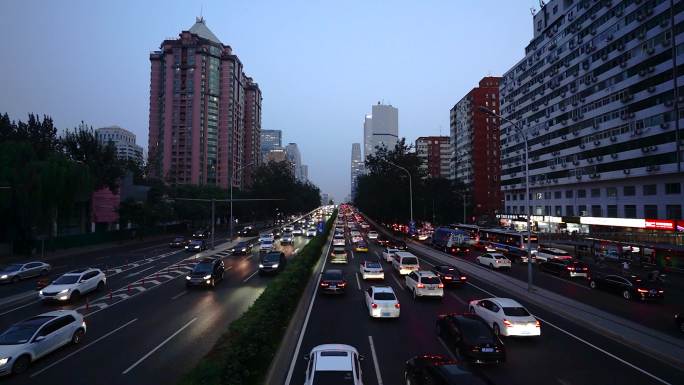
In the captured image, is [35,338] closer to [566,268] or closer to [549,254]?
[566,268]

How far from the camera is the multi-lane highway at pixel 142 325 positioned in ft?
38.4

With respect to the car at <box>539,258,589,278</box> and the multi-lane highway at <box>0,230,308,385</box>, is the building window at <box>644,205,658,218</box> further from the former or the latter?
the multi-lane highway at <box>0,230,308,385</box>

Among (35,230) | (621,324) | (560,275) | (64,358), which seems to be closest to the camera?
(64,358)

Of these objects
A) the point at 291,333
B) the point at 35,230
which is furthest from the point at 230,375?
the point at 35,230

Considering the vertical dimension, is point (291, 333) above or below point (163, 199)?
below

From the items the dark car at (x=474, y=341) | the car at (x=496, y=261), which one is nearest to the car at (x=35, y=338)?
the dark car at (x=474, y=341)

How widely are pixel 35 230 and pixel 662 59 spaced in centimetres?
7934

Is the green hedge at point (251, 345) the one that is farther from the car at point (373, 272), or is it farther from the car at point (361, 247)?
the car at point (361, 247)

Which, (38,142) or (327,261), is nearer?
(327,261)

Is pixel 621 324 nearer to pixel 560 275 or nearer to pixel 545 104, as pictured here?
pixel 560 275

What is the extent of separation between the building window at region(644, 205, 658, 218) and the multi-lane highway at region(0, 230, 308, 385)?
52735mm

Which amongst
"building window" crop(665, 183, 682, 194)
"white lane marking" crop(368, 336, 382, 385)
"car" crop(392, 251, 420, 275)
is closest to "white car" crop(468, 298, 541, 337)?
"white lane marking" crop(368, 336, 382, 385)

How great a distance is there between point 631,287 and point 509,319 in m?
13.8

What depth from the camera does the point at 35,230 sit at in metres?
46.3
